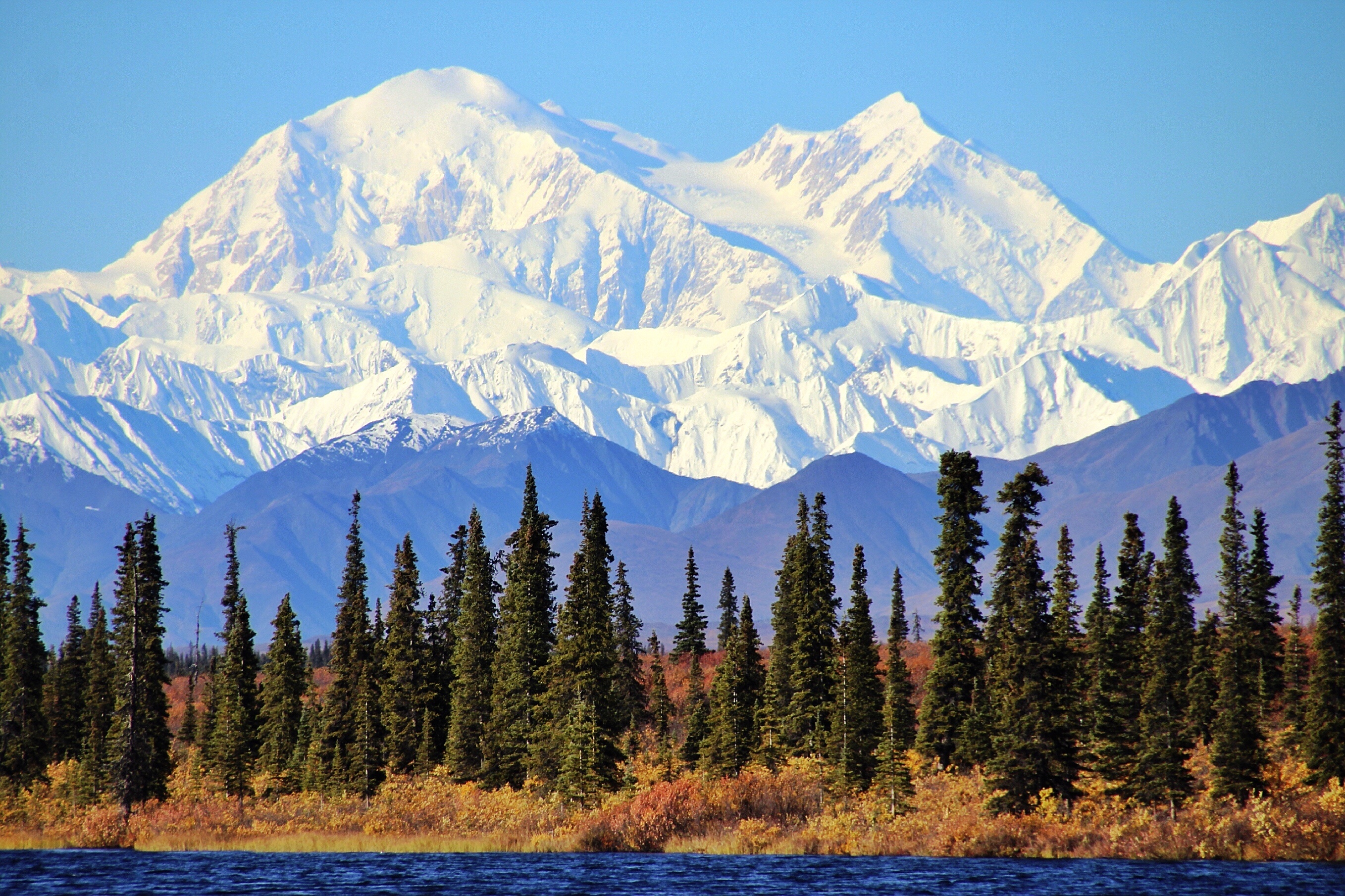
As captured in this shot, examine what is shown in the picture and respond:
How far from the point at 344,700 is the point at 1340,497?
53541 millimetres

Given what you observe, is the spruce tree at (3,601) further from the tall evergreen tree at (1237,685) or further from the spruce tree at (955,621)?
the tall evergreen tree at (1237,685)

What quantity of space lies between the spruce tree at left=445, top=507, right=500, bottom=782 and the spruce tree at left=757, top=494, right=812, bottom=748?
592 inches

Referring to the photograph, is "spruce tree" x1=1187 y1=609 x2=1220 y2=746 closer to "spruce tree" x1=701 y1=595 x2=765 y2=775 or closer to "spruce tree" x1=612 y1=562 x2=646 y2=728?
"spruce tree" x1=701 y1=595 x2=765 y2=775

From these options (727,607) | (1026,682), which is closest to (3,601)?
(1026,682)

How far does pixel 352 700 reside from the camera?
9288cm

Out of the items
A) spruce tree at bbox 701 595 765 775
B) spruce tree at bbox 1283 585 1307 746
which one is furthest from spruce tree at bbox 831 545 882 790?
spruce tree at bbox 1283 585 1307 746

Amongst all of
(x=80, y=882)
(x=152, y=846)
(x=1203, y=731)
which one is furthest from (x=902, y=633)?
(x=80, y=882)

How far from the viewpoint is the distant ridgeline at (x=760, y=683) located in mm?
68562

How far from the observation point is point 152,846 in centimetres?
7662

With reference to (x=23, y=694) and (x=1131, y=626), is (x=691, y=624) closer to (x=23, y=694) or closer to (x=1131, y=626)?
(x=1131, y=626)

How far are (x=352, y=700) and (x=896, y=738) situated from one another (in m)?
33.5

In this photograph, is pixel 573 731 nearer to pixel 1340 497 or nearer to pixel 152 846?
pixel 152 846

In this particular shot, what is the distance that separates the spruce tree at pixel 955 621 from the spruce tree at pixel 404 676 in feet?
101

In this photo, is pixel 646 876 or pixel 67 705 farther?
pixel 67 705
